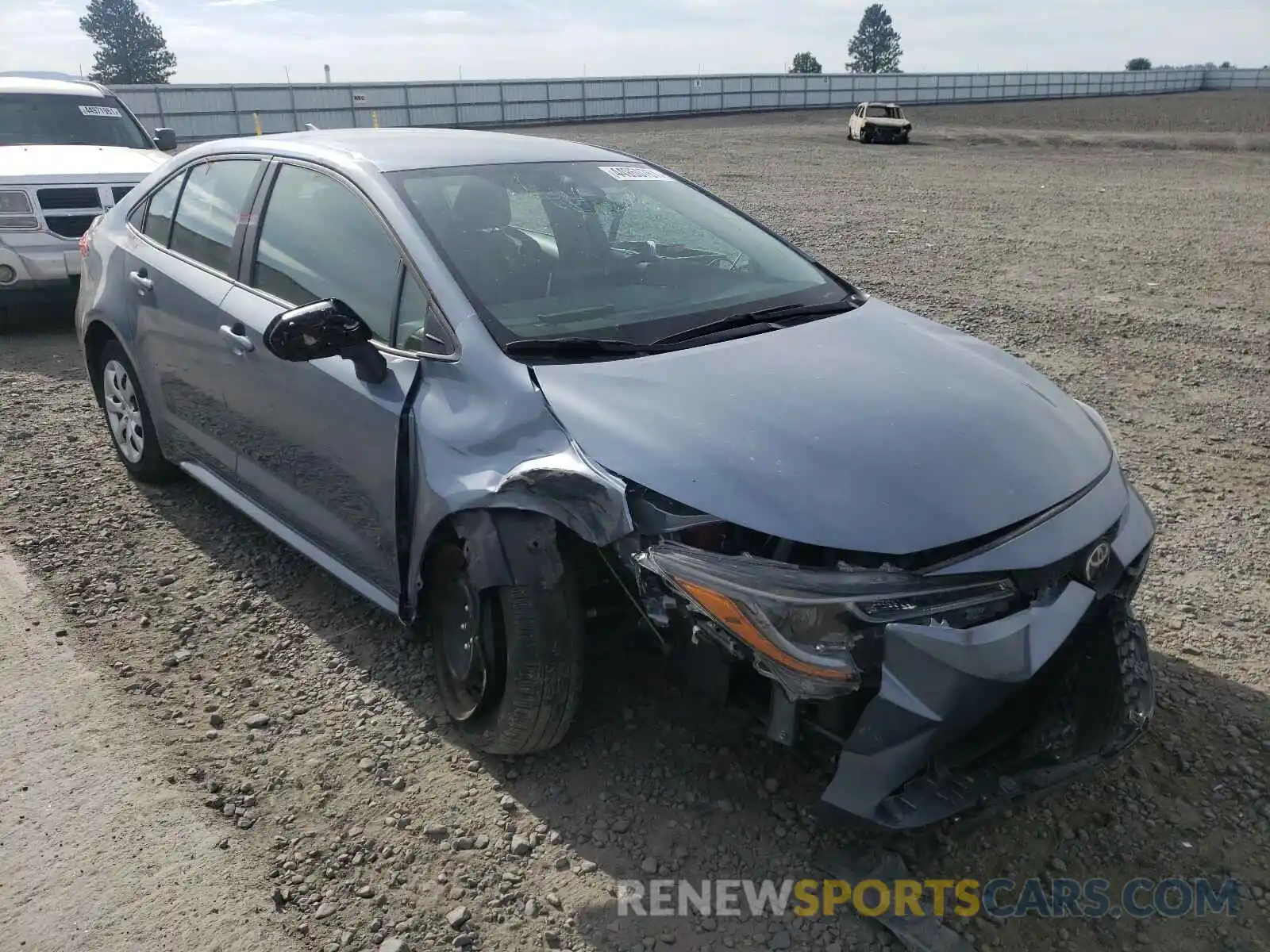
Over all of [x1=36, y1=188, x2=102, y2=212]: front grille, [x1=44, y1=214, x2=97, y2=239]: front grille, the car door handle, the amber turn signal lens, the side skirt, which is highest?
[x1=36, y1=188, x2=102, y2=212]: front grille

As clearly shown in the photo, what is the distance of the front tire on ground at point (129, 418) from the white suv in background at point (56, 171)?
3239 millimetres

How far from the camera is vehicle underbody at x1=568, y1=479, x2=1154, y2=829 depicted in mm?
2209

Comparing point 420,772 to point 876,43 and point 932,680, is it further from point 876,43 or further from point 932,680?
point 876,43

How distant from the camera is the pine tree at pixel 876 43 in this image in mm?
110188

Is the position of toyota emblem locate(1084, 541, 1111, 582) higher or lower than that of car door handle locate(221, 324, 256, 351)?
lower

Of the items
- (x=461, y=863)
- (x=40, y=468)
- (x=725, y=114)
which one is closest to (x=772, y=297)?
(x=461, y=863)

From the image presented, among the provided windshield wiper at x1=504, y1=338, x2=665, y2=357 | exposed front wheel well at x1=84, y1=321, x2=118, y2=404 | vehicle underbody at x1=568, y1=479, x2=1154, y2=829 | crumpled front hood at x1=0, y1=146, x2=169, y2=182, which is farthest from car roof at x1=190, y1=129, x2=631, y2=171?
crumpled front hood at x1=0, y1=146, x2=169, y2=182

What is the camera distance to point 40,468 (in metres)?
5.10

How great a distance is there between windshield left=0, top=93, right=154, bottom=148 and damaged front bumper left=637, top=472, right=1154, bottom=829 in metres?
8.80

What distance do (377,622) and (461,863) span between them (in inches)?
51.2

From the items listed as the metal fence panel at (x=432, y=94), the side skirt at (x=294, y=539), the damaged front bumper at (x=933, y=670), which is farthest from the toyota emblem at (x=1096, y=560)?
the metal fence panel at (x=432, y=94)

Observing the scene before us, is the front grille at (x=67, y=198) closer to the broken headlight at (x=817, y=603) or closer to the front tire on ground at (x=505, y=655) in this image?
the front tire on ground at (x=505, y=655)

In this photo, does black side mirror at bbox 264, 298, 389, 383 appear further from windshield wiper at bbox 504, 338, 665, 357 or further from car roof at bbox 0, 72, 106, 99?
car roof at bbox 0, 72, 106, 99

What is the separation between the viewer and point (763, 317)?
3270mm
